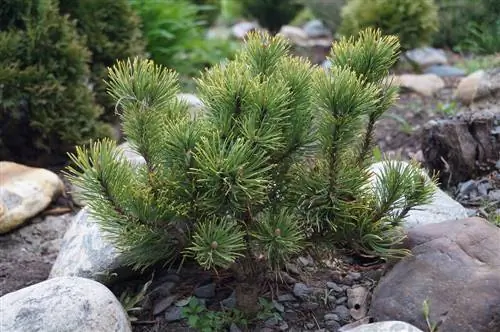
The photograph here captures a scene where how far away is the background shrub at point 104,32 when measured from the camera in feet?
17.4

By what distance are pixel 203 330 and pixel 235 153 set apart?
32.0 inches

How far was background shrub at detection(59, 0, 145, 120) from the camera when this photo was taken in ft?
17.4

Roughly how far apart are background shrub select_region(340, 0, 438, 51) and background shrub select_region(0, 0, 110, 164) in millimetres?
2987

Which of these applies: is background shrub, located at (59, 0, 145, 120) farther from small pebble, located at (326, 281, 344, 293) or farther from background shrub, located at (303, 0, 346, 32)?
background shrub, located at (303, 0, 346, 32)

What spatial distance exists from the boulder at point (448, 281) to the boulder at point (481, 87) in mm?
2746

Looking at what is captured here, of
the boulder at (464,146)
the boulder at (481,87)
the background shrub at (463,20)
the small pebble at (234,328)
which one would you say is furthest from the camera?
the background shrub at (463,20)

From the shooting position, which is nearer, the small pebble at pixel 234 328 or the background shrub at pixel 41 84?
the small pebble at pixel 234 328

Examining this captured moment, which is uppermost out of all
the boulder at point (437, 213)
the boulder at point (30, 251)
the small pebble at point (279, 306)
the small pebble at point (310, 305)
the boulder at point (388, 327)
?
the boulder at point (437, 213)

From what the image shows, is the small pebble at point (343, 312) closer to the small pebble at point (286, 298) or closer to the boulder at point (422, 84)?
the small pebble at point (286, 298)

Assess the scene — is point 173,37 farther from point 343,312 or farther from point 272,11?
point 343,312

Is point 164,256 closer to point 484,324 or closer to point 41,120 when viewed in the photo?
point 484,324

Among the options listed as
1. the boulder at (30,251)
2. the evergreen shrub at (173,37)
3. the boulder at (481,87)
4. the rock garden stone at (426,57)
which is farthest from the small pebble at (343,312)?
the rock garden stone at (426,57)

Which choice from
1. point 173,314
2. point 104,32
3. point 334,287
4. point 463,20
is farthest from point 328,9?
point 173,314

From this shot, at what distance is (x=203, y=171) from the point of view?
2250 millimetres
